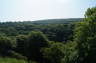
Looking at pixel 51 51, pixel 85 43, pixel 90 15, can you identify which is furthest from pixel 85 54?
pixel 51 51

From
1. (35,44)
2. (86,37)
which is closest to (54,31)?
(35,44)

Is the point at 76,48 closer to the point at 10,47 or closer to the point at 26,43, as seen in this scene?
the point at 10,47

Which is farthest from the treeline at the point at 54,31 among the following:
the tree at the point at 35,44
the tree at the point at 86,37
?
the tree at the point at 86,37

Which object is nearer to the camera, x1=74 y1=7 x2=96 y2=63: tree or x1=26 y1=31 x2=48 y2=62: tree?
x1=74 y1=7 x2=96 y2=63: tree

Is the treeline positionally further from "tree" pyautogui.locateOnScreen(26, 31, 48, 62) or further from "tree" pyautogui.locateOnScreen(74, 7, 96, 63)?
"tree" pyautogui.locateOnScreen(74, 7, 96, 63)

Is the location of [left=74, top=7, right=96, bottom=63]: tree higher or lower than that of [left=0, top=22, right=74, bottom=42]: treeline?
higher

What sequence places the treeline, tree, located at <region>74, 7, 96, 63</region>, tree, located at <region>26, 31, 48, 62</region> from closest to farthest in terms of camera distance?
1. tree, located at <region>74, 7, 96, 63</region>
2. tree, located at <region>26, 31, 48, 62</region>
3. the treeline

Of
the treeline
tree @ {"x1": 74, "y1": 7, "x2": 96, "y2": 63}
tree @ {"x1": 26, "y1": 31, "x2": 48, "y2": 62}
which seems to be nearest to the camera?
tree @ {"x1": 74, "y1": 7, "x2": 96, "y2": 63}

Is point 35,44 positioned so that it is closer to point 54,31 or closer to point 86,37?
point 86,37

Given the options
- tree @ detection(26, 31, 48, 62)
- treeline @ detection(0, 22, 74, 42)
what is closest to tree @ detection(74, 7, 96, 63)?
tree @ detection(26, 31, 48, 62)

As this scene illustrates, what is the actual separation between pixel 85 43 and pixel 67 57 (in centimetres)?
147

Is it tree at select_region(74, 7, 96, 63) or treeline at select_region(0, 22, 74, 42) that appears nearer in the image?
tree at select_region(74, 7, 96, 63)

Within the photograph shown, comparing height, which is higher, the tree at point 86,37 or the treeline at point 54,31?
the tree at point 86,37

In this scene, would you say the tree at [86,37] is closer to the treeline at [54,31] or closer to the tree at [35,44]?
the tree at [35,44]
